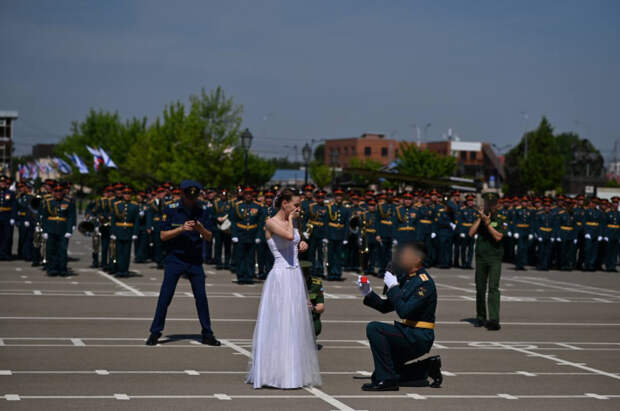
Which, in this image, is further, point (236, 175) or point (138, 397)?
point (236, 175)

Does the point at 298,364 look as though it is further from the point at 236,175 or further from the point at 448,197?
the point at 236,175

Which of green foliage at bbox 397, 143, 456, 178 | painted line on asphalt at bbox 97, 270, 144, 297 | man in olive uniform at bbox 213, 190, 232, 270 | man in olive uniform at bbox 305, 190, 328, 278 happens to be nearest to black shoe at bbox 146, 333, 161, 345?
painted line on asphalt at bbox 97, 270, 144, 297

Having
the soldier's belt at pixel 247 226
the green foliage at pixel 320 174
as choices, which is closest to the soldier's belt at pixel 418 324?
the soldier's belt at pixel 247 226

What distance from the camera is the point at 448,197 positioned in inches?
1147

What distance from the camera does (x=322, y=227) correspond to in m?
23.0

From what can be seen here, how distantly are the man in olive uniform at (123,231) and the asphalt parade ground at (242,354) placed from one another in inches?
61.0

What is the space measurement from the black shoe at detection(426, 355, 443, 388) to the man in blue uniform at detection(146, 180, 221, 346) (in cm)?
352

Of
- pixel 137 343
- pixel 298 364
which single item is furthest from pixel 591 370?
pixel 137 343

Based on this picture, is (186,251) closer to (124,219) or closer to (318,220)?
(124,219)

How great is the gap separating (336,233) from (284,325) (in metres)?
13.9

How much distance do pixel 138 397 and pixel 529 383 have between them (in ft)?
13.9

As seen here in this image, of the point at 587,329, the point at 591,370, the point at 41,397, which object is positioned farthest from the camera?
the point at 587,329

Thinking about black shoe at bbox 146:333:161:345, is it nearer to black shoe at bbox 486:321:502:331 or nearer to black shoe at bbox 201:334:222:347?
black shoe at bbox 201:334:222:347

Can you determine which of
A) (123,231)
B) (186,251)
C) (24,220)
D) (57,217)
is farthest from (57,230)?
(186,251)
